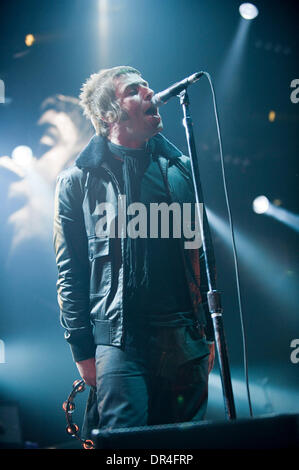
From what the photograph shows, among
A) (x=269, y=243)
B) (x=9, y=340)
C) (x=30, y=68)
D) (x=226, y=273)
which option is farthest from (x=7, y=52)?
(x=269, y=243)

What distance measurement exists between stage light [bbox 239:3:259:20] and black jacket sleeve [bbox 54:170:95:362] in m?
1.89

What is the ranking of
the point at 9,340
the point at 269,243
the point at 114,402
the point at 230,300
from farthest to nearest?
the point at 269,243, the point at 230,300, the point at 9,340, the point at 114,402

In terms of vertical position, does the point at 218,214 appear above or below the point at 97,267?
above

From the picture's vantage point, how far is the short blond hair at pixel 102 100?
225 centimetres

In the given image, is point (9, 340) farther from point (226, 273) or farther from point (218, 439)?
point (218, 439)

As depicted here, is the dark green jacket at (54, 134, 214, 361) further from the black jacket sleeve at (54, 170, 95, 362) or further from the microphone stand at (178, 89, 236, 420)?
the microphone stand at (178, 89, 236, 420)

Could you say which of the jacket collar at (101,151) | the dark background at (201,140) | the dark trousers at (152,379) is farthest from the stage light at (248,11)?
the dark trousers at (152,379)

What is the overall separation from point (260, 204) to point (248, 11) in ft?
4.64

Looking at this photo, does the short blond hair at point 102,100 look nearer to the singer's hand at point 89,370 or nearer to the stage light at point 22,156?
the stage light at point 22,156

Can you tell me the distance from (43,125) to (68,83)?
322mm

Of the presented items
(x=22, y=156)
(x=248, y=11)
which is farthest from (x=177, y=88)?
(x=248, y=11)

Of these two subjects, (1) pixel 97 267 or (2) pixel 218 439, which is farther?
(1) pixel 97 267

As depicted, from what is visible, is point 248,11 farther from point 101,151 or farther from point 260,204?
point 101,151

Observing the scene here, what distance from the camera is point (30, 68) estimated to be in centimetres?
257
